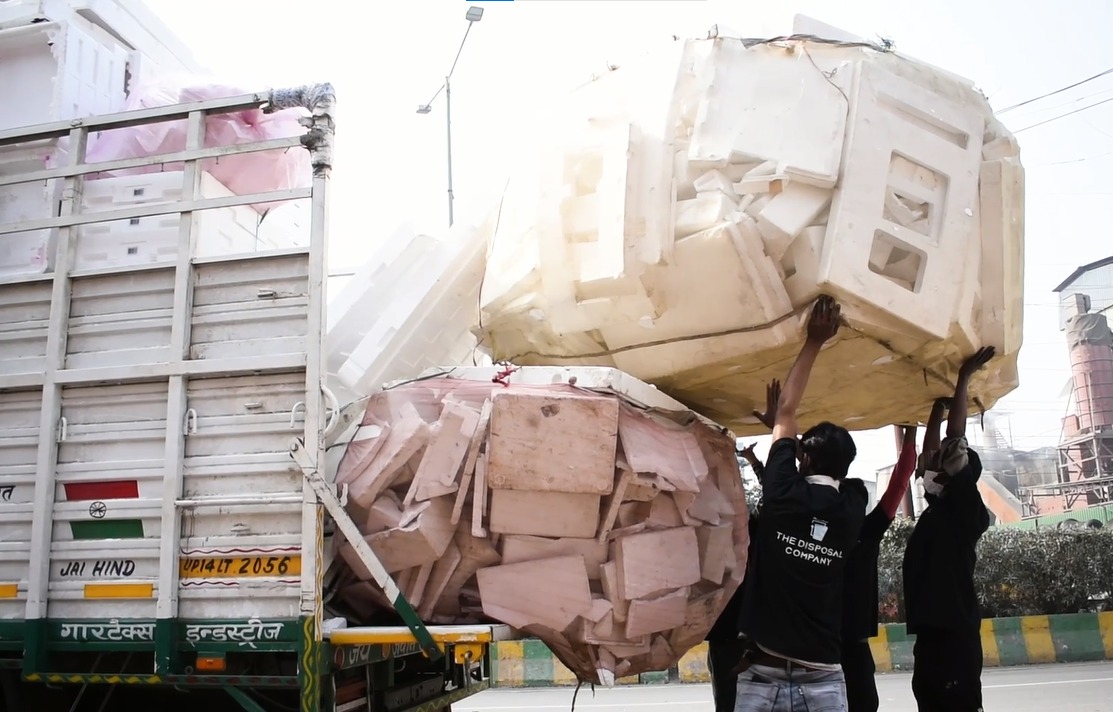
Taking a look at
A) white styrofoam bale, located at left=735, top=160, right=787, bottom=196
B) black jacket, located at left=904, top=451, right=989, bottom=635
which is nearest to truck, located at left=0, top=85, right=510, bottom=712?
white styrofoam bale, located at left=735, top=160, right=787, bottom=196

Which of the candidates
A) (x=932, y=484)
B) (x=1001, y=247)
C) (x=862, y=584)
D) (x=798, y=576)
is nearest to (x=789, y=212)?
(x=1001, y=247)

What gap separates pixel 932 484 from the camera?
4.36 meters

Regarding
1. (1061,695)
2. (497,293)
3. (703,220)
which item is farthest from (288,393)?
(1061,695)

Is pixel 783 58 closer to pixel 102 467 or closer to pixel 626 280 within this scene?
pixel 626 280

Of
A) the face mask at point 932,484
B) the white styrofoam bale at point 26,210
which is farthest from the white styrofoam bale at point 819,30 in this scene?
the white styrofoam bale at point 26,210

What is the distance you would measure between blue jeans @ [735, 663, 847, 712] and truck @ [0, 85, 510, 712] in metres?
Answer: 0.95

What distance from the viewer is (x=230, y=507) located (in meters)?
3.29

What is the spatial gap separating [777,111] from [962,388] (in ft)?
5.08

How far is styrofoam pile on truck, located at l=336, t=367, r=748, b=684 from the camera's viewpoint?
3328mm

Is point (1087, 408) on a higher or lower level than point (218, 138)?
higher

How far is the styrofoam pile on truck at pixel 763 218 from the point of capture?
3.38m

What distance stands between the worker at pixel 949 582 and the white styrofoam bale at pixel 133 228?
3384mm

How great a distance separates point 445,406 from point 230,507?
2.83 feet

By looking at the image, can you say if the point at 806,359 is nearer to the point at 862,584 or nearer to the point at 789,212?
the point at 789,212
